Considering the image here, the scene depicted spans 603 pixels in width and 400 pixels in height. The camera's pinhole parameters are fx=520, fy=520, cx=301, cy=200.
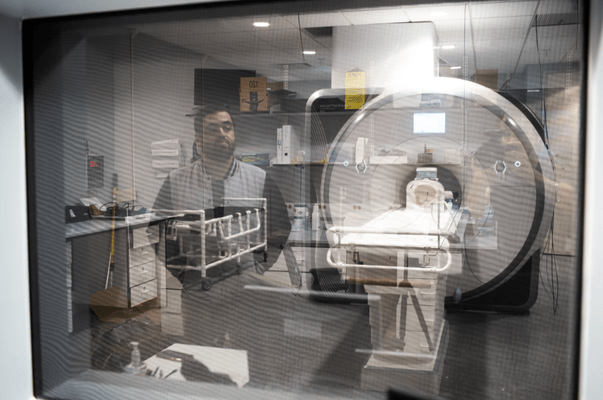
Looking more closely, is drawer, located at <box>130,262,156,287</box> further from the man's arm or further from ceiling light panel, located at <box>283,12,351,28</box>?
ceiling light panel, located at <box>283,12,351,28</box>

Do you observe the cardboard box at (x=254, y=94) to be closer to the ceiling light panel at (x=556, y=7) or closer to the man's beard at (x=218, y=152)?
the man's beard at (x=218, y=152)

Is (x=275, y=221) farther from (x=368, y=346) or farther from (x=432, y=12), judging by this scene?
(x=432, y=12)

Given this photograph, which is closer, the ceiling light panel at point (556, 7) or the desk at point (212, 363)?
the ceiling light panel at point (556, 7)

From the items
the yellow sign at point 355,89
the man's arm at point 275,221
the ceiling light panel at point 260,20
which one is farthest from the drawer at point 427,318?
the ceiling light panel at point 260,20

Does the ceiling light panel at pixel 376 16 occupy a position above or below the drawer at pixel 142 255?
above

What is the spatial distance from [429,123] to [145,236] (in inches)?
39.3

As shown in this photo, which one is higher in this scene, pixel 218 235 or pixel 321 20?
pixel 321 20

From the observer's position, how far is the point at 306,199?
1.64 m

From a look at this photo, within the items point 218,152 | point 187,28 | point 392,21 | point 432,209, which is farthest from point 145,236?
point 392,21

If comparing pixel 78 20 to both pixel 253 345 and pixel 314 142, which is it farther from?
pixel 253 345

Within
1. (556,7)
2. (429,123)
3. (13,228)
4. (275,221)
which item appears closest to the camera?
(556,7)

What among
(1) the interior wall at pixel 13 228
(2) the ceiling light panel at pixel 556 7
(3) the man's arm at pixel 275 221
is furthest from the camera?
(1) the interior wall at pixel 13 228

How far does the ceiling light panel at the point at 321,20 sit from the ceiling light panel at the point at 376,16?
0.7 inches

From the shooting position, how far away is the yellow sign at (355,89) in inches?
63.5
